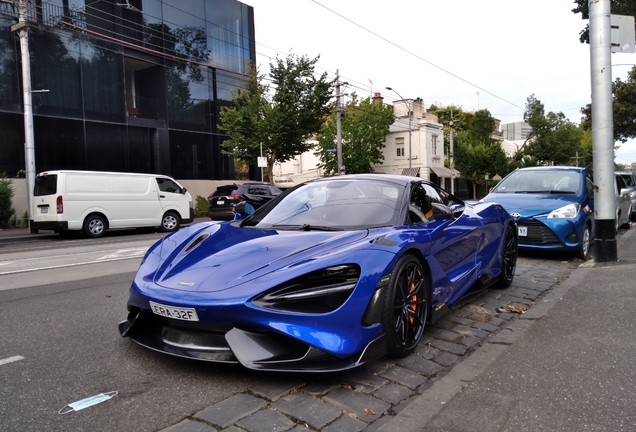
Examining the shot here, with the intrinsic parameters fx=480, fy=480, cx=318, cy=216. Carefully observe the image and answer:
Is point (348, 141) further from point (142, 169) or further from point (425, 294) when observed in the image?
point (425, 294)

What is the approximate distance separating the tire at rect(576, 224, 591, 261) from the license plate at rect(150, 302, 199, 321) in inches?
260

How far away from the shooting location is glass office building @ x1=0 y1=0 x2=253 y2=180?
19.4 meters

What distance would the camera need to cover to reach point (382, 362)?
3.29 metres

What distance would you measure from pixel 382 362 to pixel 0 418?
7.34 feet

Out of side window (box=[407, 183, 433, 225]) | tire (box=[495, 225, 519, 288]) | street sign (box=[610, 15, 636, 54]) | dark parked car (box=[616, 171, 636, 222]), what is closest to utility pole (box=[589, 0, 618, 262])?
street sign (box=[610, 15, 636, 54])

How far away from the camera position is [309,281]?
2.82 m

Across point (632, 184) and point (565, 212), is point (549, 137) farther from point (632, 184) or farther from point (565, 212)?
point (565, 212)

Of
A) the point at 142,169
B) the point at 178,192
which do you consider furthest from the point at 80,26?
the point at 178,192

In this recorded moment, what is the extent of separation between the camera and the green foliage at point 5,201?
1711cm

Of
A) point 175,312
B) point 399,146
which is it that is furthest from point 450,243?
point 399,146

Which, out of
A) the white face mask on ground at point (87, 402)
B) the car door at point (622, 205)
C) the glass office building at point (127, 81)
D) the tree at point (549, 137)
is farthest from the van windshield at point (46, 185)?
the tree at point (549, 137)

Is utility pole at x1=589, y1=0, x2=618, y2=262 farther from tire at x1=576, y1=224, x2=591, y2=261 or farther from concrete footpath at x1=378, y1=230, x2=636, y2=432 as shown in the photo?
concrete footpath at x1=378, y1=230, x2=636, y2=432

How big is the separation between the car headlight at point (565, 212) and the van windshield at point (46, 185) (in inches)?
489

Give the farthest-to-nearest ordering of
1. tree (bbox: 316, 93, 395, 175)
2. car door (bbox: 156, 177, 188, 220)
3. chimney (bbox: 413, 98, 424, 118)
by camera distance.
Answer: chimney (bbox: 413, 98, 424, 118), tree (bbox: 316, 93, 395, 175), car door (bbox: 156, 177, 188, 220)
